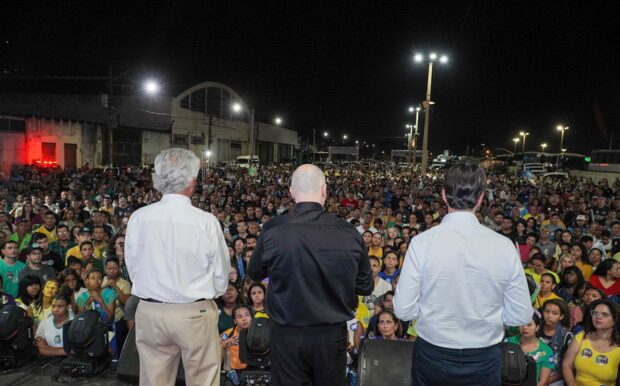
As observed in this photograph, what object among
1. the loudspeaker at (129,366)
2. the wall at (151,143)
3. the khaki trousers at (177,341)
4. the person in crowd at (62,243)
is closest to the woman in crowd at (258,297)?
the loudspeaker at (129,366)

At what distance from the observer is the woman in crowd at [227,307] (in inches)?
208

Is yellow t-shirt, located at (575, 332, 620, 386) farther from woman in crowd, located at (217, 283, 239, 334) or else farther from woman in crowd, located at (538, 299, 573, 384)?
woman in crowd, located at (217, 283, 239, 334)

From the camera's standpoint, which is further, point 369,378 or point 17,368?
point 17,368

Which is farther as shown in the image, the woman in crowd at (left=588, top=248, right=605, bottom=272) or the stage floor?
the woman in crowd at (left=588, top=248, right=605, bottom=272)

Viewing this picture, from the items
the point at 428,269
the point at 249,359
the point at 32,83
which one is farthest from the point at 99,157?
the point at 428,269

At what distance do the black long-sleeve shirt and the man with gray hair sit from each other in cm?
38

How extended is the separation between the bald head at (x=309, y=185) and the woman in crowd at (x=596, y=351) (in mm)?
3096

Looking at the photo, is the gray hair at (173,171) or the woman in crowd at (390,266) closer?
the gray hair at (173,171)

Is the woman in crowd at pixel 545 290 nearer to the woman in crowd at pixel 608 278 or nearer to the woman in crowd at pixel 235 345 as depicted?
the woman in crowd at pixel 608 278

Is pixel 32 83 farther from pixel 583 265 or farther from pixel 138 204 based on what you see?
pixel 583 265

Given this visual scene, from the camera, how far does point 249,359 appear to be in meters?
4.14

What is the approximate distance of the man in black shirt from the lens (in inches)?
93.7

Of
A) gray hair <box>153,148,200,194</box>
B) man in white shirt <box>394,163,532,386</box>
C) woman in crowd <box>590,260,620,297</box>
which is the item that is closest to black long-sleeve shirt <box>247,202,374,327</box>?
man in white shirt <box>394,163,532,386</box>

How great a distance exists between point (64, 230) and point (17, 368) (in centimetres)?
348
